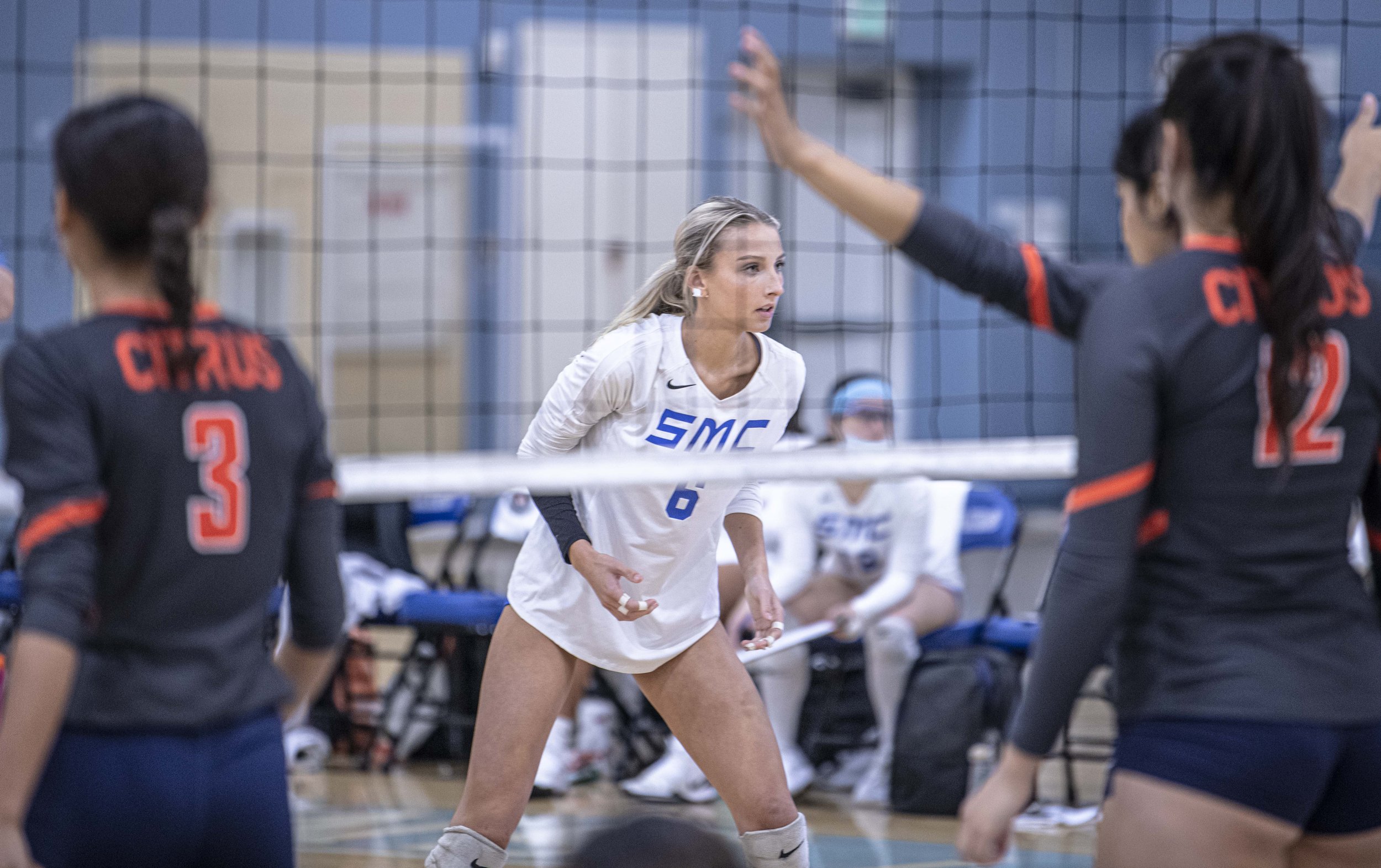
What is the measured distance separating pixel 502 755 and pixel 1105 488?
144 centimetres

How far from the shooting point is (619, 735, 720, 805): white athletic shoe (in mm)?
4988

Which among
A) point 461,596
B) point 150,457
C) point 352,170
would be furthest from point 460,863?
point 352,170

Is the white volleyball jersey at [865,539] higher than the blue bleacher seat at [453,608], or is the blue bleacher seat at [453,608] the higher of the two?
the white volleyball jersey at [865,539]

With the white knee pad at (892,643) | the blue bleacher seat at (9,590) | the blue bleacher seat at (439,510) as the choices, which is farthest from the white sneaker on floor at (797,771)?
the blue bleacher seat at (9,590)

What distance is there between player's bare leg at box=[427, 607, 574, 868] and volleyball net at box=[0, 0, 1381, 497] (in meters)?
5.66

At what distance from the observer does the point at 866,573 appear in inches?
213

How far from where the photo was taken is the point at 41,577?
1.53 m

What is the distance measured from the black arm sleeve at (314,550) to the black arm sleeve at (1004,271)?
747 mm

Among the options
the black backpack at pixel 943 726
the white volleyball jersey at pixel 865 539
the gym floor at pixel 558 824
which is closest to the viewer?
the gym floor at pixel 558 824

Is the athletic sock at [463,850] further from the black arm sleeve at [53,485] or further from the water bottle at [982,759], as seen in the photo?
the water bottle at [982,759]

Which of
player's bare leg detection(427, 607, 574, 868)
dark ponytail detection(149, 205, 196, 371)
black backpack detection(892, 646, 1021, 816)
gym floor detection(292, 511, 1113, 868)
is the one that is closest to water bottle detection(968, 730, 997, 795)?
black backpack detection(892, 646, 1021, 816)

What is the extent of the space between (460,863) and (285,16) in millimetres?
6874

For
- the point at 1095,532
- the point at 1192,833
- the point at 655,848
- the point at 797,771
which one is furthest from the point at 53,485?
the point at 797,771

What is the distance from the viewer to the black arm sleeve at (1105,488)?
1.61 metres
